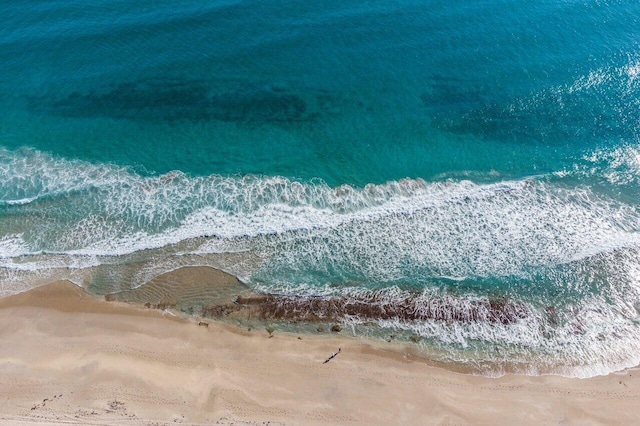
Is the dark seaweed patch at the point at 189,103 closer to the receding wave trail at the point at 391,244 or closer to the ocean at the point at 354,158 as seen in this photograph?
the ocean at the point at 354,158

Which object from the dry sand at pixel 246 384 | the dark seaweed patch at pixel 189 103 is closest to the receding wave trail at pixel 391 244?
the dry sand at pixel 246 384

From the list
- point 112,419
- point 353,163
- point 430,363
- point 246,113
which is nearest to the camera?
point 112,419

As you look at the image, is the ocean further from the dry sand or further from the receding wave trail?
the dry sand

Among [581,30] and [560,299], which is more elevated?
[581,30]

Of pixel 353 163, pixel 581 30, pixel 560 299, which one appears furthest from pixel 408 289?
pixel 581 30

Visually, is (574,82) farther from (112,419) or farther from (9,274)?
(9,274)

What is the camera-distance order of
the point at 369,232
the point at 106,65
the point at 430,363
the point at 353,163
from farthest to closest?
1. the point at 106,65
2. the point at 353,163
3. the point at 369,232
4. the point at 430,363

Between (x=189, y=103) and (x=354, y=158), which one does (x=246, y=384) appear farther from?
(x=189, y=103)
